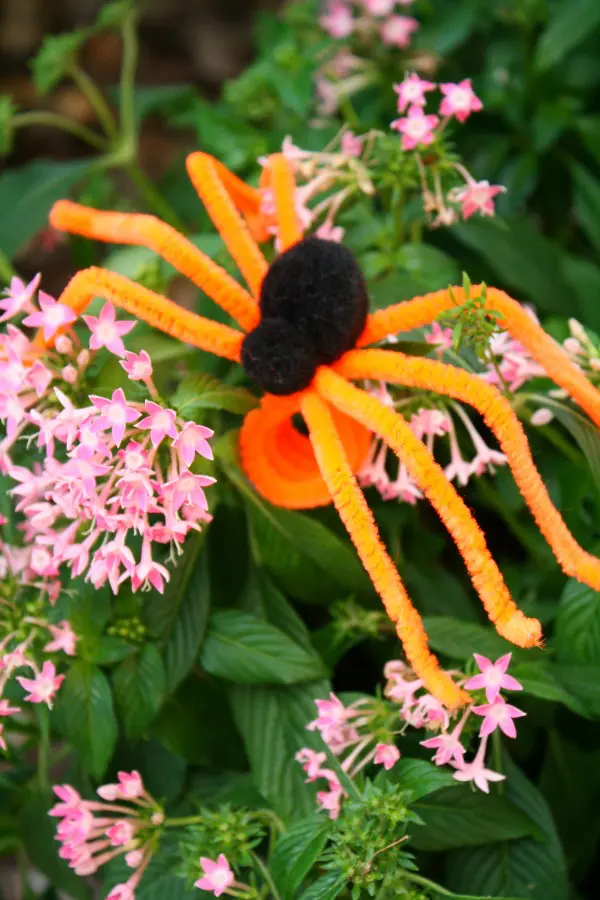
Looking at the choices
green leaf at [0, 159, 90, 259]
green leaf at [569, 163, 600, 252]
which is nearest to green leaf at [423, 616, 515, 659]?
green leaf at [569, 163, 600, 252]

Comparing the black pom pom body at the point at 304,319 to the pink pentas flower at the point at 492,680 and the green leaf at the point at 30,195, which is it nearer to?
the pink pentas flower at the point at 492,680

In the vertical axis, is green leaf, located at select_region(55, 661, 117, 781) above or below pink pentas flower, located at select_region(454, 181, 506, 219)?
below

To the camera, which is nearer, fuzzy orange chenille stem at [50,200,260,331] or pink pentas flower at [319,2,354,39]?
fuzzy orange chenille stem at [50,200,260,331]

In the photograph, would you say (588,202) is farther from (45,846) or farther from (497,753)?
(45,846)

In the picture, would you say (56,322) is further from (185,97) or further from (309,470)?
(185,97)

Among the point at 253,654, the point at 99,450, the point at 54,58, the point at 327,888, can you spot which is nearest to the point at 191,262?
the point at 99,450

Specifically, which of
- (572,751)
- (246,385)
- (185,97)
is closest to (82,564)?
(246,385)

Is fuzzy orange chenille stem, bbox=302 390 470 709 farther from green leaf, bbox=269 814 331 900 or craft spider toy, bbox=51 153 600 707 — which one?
green leaf, bbox=269 814 331 900
